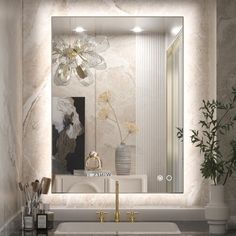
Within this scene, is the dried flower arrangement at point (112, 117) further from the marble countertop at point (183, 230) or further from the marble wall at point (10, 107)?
the marble countertop at point (183, 230)

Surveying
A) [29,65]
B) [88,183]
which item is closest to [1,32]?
[29,65]

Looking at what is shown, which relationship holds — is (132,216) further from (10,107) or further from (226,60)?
(226,60)

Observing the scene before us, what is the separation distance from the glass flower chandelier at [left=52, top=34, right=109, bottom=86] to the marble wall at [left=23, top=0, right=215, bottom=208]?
0.19 ft

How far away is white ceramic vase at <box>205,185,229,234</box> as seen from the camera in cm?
332

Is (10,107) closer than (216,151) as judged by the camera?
Yes

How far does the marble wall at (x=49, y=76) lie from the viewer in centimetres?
374

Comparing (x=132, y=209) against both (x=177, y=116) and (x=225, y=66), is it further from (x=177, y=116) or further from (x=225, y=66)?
(x=225, y=66)

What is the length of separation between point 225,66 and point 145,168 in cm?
72

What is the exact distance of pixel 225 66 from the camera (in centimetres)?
359

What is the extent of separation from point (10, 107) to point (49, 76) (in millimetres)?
514

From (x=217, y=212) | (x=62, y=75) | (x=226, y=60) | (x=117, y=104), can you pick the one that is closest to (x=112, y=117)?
(x=117, y=104)

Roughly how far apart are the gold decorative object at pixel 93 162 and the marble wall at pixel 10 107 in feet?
1.24

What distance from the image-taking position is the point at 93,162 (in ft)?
12.2

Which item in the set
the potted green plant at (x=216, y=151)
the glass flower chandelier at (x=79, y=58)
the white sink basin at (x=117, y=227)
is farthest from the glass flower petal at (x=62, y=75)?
the white sink basin at (x=117, y=227)
